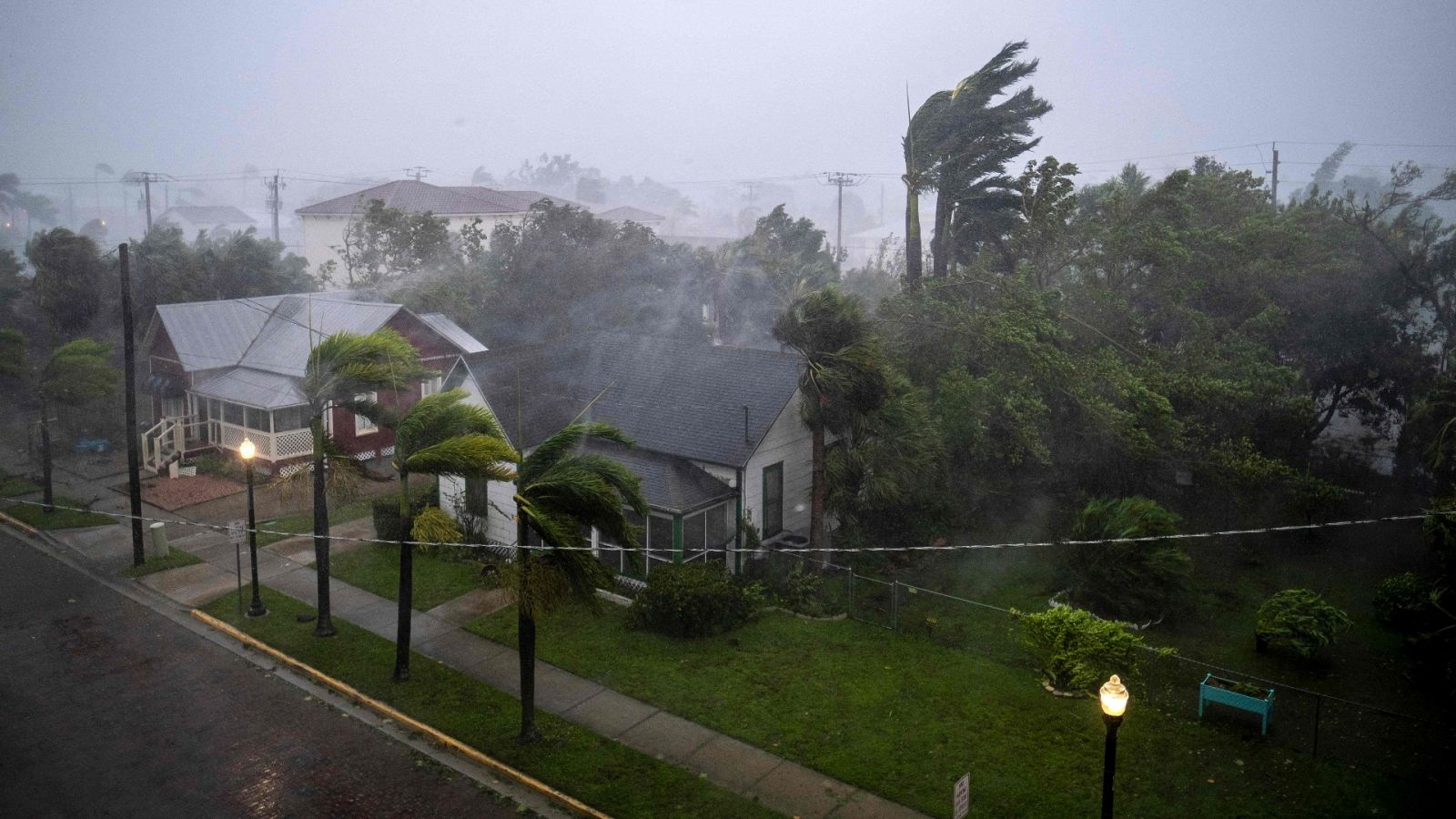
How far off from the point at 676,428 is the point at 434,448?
23.9ft

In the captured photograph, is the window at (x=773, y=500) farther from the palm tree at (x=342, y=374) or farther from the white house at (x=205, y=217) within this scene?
the white house at (x=205, y=217)

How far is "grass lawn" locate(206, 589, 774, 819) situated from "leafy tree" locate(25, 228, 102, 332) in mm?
27650

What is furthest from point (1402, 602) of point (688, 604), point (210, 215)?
point (210, 215)

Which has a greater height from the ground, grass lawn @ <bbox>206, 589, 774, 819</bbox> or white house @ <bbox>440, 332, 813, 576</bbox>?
white house @ <bbox>440, 332, 813, 576</bbox>

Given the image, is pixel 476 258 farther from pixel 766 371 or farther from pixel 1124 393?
pixel 1124 393

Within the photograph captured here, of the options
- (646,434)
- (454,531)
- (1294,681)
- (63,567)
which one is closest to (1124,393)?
(1294,681)

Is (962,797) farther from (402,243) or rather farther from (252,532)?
(402,243)

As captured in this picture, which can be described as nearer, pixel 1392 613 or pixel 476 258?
pixel 1392 613

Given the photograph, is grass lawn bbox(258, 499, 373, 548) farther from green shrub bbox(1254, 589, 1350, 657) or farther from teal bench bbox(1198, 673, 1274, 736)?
green shrub bbox(1254, 589, 1350, 657)

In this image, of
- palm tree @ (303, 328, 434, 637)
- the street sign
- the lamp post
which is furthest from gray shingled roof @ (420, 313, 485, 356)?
the street sign

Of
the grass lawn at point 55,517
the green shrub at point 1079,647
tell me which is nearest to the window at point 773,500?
the green shrub at point 1079,647

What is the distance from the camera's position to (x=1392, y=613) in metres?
16.3

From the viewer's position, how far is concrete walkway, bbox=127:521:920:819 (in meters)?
11.4

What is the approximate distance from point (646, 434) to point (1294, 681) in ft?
39.2
